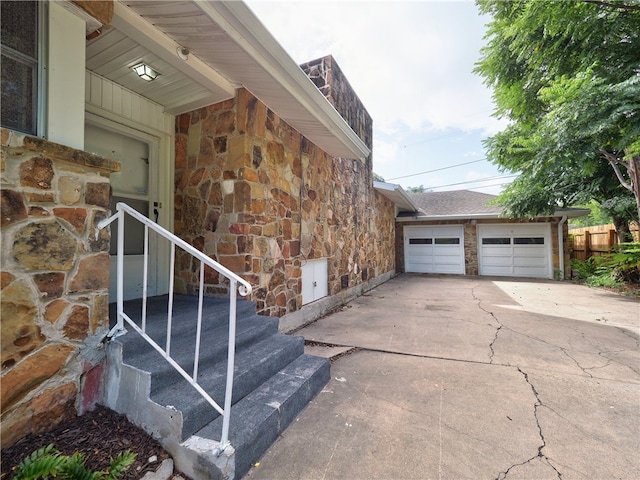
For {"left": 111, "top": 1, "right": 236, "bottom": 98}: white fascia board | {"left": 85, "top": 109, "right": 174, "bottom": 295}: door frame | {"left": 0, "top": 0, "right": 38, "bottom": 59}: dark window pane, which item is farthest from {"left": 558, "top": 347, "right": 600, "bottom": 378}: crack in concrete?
{"left": 0, "top": 0, "right": 38, "bottom": 59}: dark window pane

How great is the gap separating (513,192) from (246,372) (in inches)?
382

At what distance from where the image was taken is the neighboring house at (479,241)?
34.1 feet

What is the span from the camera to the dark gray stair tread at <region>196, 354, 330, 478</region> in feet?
5.46

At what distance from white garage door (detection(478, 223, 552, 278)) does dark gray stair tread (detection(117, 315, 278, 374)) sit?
11029mm

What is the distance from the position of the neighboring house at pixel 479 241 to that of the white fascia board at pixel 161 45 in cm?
895

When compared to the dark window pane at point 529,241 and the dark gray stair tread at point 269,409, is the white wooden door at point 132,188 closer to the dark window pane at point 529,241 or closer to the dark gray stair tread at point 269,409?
the dark gray stair tread at point 269,409

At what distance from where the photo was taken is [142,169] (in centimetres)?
341

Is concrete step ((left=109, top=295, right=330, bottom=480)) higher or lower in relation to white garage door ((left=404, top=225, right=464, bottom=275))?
lower

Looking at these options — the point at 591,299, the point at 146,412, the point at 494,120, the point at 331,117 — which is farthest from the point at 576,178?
the point at 146,412

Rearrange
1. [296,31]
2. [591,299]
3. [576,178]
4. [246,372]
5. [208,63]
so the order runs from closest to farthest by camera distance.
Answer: [246,372]
[208,63]
[296,31]
[591,299]
[576,178]

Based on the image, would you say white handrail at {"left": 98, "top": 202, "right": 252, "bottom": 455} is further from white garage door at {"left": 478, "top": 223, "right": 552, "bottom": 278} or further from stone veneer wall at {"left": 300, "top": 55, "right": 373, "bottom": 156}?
white garage door at {"left": 478, "top": 223, "right": 552, "bottom": 278}

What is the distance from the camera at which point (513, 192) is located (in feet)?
28.9

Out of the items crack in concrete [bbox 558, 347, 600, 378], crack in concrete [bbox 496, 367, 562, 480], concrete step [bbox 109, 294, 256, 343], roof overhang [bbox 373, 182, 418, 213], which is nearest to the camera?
crack in concrete [bbox 496, 367, 562, 480]

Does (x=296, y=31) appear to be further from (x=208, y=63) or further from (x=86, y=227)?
(x=86, y=227)
